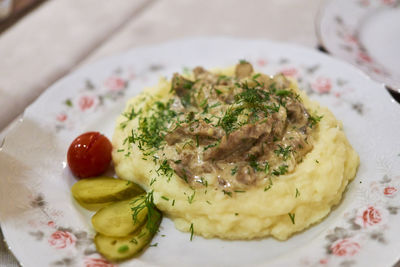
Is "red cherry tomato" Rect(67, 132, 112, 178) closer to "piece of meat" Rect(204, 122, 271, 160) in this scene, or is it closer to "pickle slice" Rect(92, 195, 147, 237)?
"pickle slice" Rect(92, 195, 147, 237)

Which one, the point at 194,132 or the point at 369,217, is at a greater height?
the point at 194,132

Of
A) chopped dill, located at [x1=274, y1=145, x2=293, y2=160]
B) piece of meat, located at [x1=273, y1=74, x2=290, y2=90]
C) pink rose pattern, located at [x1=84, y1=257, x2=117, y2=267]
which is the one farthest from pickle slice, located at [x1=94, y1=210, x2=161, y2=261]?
piece of meat, located at [x1=273, y1=74, x2=290, y2=90]

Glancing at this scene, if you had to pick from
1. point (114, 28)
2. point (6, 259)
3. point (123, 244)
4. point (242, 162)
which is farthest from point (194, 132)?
point (114, 28)

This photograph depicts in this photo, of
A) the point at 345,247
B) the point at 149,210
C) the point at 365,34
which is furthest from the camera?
the point at 365,34

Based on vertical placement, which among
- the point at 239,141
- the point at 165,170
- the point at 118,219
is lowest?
the point at 118,219

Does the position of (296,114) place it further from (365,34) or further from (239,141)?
(365,34)

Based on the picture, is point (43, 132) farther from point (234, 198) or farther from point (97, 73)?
point (234, 198)
